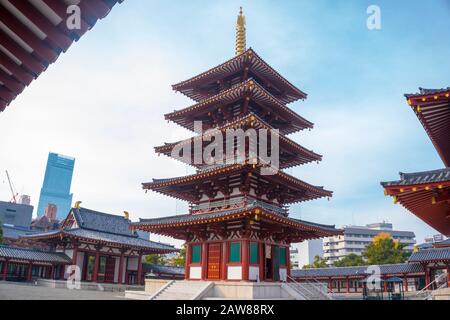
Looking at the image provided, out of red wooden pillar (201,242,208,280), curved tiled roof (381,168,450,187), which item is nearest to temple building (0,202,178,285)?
red wooden pillar (201,242,208,280)

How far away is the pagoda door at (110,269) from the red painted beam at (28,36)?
3645cm

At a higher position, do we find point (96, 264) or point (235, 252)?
point (235, 252)

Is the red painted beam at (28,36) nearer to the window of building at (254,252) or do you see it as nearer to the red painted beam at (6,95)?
the red painted beam at (6,95)

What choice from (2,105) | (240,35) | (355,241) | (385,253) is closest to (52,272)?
(240,35)

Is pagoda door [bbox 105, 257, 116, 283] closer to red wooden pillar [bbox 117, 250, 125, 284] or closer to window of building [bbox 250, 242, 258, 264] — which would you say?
red wooden pillar [bbox 117, 250, 125, 284]

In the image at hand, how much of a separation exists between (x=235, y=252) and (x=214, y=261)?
1.96m

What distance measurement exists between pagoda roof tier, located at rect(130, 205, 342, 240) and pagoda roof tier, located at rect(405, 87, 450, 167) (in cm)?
919

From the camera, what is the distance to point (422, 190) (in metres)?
10.7

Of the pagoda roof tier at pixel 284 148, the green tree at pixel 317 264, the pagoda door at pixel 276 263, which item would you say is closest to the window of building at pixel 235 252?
the pagoda door at pixel 276 263

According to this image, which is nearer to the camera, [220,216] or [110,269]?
[220,216]

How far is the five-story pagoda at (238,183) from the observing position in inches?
856

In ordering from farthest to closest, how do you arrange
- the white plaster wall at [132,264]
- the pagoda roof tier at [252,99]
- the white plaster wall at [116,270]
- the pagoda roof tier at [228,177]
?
the white plaster wall at [132,264] < the white plaster wall at [116,270] < the pagoda roof tier at [252,99] < the pagoda roof tier at [228,177]

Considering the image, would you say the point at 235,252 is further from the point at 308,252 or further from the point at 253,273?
the point at 308,252
